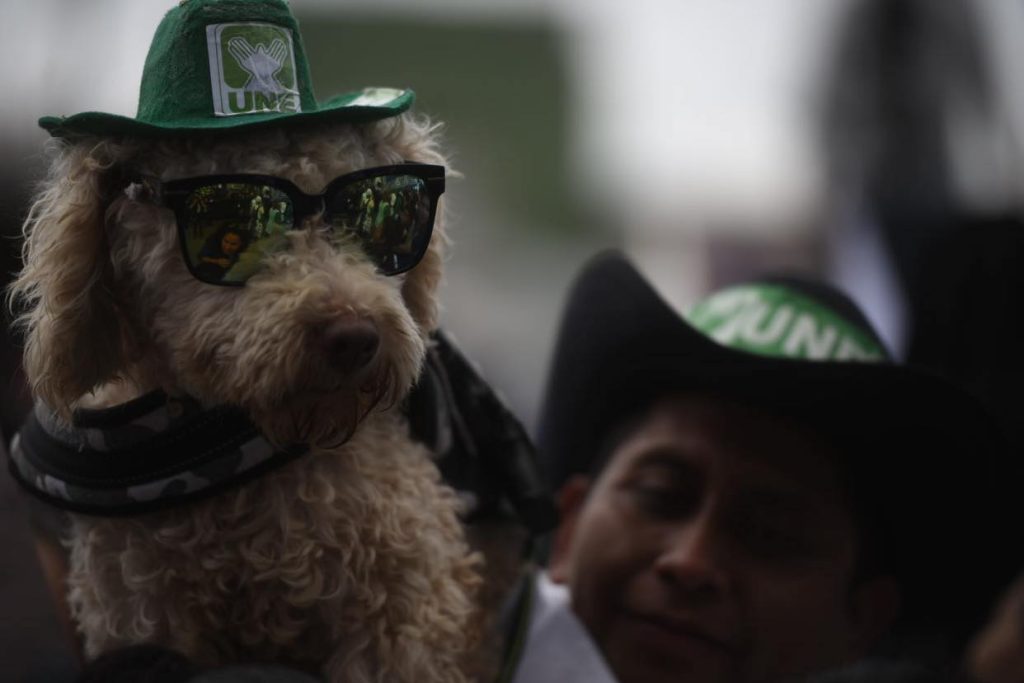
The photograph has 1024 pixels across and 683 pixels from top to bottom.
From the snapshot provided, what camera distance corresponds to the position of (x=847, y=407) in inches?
66.2

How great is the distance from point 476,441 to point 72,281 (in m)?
0.50

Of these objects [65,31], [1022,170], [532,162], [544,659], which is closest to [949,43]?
[1022,170]

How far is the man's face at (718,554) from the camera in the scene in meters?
1.62

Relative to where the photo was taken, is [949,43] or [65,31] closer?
[65,31]

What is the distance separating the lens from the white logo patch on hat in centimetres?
86

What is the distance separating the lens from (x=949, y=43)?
2715 millimetres

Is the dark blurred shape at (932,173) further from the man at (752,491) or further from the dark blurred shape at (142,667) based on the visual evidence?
the dark blurred shape at (142,667)

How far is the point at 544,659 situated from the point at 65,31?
2.93ft

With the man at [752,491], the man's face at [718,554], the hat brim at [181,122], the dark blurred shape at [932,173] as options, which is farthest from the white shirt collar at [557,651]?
the dark blurred shape at [932,173]

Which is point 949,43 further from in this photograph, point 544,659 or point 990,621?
point 544,659

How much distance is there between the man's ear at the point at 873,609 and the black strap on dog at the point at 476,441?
0.69 meters

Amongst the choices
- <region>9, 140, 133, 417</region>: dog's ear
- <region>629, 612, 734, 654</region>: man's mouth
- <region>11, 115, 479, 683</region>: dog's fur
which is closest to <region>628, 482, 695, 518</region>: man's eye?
<region>629, 612, 734, 654</region>: man's mouth

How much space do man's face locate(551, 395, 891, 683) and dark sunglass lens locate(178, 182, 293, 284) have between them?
926mm

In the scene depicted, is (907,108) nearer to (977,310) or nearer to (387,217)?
(977,310)
